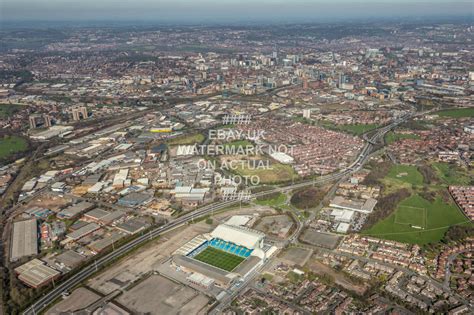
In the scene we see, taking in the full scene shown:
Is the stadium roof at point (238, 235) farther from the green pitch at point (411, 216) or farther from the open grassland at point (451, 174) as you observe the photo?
the open grassland at point (451, 174)

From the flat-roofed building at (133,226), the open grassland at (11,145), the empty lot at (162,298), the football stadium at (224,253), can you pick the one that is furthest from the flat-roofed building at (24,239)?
the open grassland at (11,145)

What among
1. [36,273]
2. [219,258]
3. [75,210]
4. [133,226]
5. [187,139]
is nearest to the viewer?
[36,273]

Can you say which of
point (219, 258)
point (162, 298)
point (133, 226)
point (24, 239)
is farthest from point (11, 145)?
point (162, 298)

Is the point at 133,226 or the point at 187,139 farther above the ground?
the point at 187,139

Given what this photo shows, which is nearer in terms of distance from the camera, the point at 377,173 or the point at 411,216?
the point at 411,216

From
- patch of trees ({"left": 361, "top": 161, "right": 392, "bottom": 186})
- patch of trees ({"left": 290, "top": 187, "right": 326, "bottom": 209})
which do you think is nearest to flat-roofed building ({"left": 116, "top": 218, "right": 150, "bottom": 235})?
patch of trees ({"left": 290, "top": 187, "right": 326, "bottom": 209})

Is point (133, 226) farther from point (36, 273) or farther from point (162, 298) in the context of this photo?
point (162, 298)
